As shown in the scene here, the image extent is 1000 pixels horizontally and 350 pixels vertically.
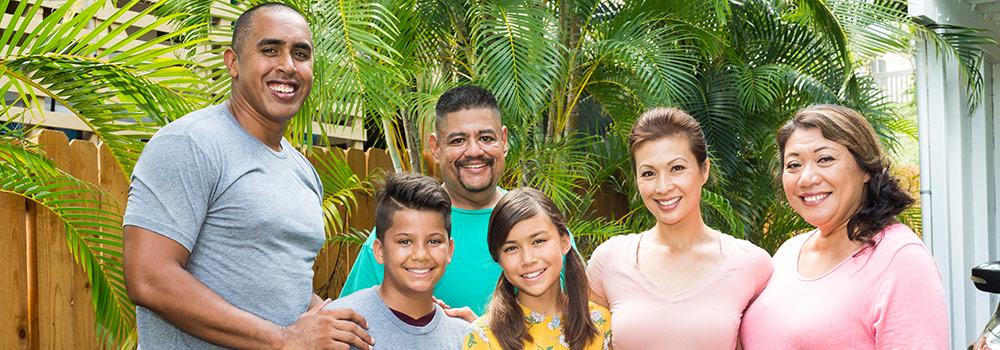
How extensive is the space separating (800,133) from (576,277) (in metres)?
0.83

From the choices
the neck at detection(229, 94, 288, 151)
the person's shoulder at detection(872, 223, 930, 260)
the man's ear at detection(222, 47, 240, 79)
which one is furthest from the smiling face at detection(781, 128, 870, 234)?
the man's ear at detection(222, 47, 240, 79)

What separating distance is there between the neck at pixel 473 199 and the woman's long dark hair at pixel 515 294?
1.07 feet

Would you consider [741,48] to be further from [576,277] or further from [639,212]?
[576,277]

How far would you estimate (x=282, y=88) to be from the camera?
9.09 ft

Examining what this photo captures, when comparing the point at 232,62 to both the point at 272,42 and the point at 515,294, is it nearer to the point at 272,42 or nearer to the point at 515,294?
the point at 272,42

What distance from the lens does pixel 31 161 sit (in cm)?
347

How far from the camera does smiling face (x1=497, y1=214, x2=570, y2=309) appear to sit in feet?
9.92

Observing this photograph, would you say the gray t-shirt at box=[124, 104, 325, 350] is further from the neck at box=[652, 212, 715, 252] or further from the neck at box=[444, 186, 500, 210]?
the neck at box=[652, 212, 715, 252]

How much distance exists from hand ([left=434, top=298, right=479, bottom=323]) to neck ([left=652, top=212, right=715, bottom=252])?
662 millimetres

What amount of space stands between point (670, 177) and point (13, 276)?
10.6 ft

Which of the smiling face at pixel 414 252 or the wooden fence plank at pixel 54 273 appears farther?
the wooden fence plank at pixel 54 273

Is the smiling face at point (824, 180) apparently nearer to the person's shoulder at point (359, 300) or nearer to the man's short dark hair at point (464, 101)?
the man's short dark hair at point (464, 101)

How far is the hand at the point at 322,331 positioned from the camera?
8.39 feet

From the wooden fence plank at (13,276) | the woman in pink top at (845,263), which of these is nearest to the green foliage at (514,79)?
the wooden fence plank at (13,276)
